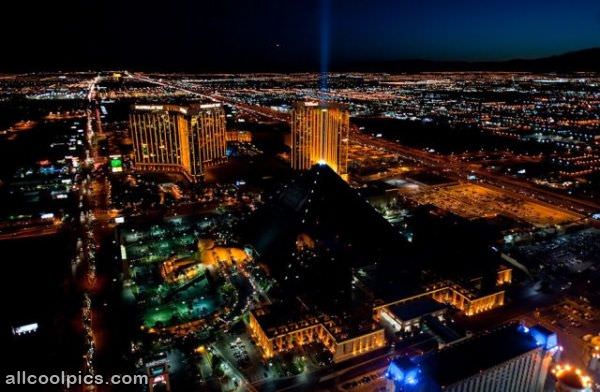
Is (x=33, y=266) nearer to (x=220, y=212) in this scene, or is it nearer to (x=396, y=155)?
(x=220, y=212)

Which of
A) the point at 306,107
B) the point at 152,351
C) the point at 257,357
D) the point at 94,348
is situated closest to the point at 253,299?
the point at 257,357

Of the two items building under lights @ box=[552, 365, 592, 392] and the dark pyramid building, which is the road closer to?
the dark pyramid building

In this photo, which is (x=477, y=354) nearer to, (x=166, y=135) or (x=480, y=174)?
Answer: (x=480, y=174)

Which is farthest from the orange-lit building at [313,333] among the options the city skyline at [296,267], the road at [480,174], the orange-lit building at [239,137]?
the orange-lit building at [239,137]

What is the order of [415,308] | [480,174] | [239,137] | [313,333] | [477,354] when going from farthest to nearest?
[239,137] → [480,174] → [415,308] → [313,333] → [477,354]

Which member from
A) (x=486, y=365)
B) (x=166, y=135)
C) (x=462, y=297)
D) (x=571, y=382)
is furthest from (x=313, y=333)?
(x=166, y=135)

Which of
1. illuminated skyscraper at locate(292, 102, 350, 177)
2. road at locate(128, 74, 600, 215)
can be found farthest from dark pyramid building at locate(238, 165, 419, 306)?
road at locate(128, 74, 600, 215)
